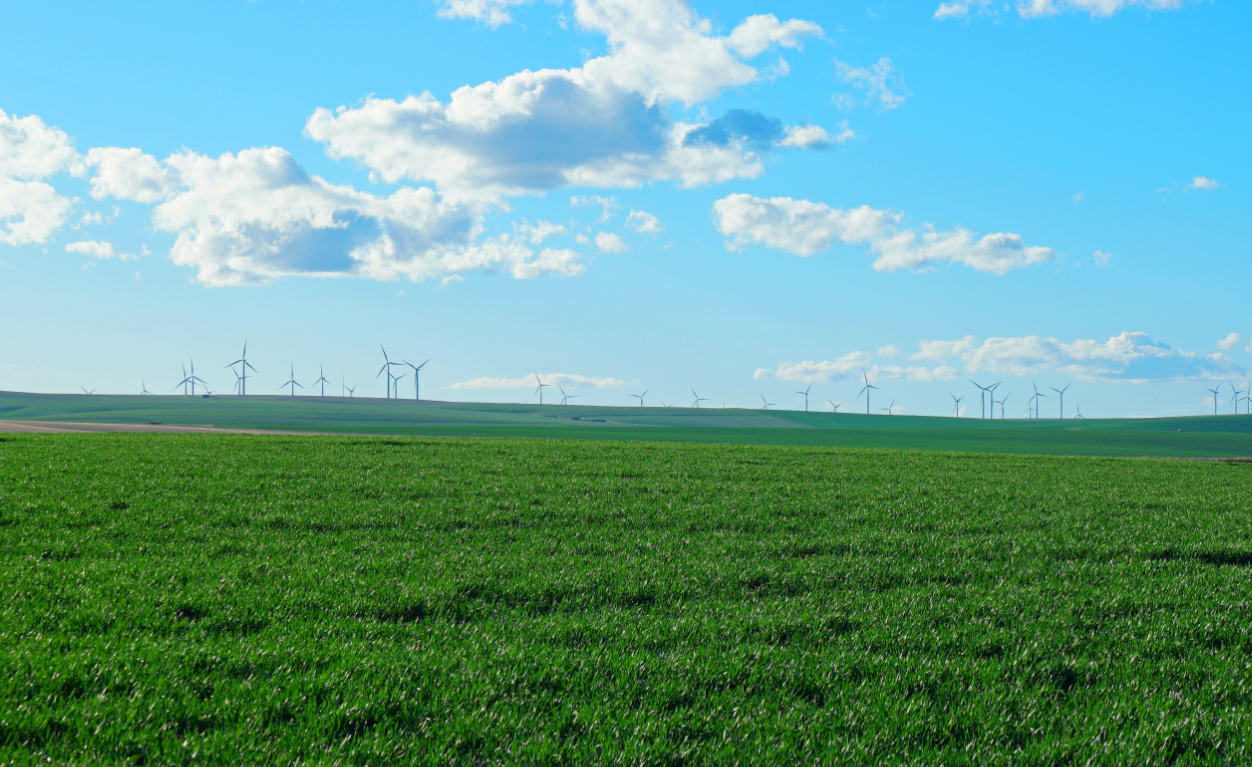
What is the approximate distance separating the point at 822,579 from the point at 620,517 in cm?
597

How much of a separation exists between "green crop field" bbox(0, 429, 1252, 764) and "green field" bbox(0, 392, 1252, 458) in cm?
4867

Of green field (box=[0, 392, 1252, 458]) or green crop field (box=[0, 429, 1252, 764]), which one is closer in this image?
green crop field (box=[0, 429, 1252, 764])

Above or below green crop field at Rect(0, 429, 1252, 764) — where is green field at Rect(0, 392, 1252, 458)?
below

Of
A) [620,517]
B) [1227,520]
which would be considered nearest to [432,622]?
[620,517]

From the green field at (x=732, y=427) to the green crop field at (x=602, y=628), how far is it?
48.7m

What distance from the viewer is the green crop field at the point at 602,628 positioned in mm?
6422

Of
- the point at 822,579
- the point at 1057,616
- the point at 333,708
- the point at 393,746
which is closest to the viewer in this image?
the point at 393,746

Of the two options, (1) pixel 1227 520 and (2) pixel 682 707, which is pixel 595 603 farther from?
(1) pixel 1227 520

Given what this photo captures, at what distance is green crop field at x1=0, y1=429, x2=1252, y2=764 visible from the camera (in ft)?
21.1

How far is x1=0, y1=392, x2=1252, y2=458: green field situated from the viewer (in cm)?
7756

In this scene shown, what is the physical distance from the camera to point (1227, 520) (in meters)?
18.6

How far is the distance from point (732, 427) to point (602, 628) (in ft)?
379

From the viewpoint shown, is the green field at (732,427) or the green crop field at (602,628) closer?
the green crop field at (602,628)

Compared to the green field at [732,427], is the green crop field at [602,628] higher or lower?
higher
